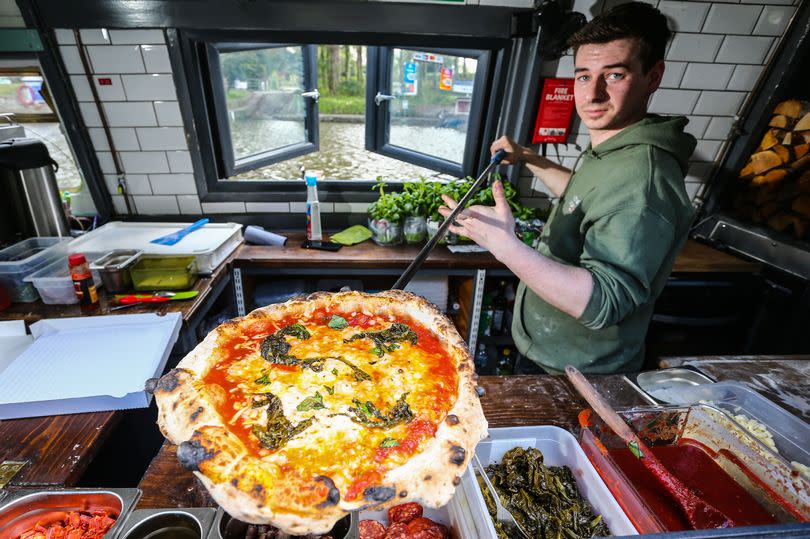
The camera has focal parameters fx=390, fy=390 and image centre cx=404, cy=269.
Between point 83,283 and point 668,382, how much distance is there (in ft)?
10.4

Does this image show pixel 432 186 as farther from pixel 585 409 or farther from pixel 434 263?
pixel 585 409

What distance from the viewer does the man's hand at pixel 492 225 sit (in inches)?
65.9

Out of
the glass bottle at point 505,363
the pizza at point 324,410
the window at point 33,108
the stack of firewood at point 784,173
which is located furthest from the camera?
the glass bottle at point 505,363

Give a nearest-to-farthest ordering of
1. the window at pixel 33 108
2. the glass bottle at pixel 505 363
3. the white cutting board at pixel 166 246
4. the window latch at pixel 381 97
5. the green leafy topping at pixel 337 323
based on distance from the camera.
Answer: the green leafy topping at pixel 337 323, the white cutting board at pixel 166 246, the window at pixel 33 108, the window latch at pixel 381 97, the glass bottle at pixel 505 363

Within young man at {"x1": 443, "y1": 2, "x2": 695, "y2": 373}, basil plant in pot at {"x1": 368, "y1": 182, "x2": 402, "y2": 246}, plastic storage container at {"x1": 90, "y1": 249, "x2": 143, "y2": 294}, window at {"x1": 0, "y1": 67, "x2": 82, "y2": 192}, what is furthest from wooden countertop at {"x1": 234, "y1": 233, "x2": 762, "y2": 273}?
window at {"x1": 0, "y1": 67, "x2": 82, "y2": 192}

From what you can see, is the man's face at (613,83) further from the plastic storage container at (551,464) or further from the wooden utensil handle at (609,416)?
the plastic storage container at (551,464)

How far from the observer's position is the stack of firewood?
337cm

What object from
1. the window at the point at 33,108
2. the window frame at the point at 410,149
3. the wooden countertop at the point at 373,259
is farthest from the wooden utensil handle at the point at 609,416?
the window at the point at 33,108

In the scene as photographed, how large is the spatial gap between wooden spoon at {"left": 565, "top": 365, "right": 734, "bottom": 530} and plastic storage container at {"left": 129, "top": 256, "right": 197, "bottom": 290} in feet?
7.79

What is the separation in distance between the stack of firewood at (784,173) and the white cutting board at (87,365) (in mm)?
4885

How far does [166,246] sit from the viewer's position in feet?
9.43

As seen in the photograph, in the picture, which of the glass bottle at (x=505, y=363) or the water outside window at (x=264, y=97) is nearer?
the water outside window at (x=264, y=97)

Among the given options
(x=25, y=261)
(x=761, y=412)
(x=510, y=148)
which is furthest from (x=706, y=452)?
(x=25, y=261)

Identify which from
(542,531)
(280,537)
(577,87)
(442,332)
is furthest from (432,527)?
(577,87)
